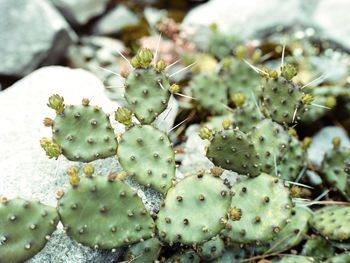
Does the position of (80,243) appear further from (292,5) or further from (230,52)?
(292,5)

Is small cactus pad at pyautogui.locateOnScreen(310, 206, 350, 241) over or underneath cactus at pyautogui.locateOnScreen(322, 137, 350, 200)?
over

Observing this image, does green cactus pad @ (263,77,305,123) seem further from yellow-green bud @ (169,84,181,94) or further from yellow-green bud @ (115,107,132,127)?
yellow-green bud @ (115,107,132,127)

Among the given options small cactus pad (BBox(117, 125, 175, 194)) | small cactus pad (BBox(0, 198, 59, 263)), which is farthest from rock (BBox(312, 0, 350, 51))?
small cactus pad (BBox(0, 198, 59, 263))

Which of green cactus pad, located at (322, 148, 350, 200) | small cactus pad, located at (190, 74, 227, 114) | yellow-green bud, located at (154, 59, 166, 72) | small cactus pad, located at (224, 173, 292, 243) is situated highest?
yellow-green bud, located at (154, 59, 166, 72)

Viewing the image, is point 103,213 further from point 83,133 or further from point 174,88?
point 174,88

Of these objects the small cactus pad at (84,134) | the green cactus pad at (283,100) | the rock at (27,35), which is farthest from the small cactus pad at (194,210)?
the rock at (27,35)

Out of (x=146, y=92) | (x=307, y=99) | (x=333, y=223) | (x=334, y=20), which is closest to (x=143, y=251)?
(x=146, y=92)
